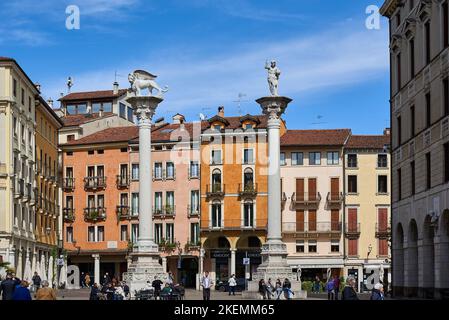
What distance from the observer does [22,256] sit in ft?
245

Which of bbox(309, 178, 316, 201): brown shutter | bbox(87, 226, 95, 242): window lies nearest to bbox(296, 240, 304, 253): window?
bbox(309, 178, 316, 201): brown shutter

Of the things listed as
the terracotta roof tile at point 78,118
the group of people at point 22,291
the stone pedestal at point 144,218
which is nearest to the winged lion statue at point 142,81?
the stone pedestal at point 144,218

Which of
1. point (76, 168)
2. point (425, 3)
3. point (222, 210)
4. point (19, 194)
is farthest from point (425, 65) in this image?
point (76, 168)

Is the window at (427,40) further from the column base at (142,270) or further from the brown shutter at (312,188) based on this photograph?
the brown shutter at (312,188)

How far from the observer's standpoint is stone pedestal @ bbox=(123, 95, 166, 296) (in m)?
50.1

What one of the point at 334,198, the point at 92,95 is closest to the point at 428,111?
the point at 334,198

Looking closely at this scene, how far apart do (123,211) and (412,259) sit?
171 feet

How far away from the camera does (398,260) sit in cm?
5384

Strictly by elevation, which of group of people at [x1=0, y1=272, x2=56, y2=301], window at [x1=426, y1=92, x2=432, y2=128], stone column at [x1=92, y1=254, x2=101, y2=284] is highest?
window at [x1=426, y1=92, x2=432, y2=128]

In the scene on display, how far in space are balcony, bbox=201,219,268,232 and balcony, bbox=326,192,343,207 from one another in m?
7.51

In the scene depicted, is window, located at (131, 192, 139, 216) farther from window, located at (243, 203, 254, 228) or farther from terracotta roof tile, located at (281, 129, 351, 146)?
terracotta roof tile, located at (281, 129, 351, 146)

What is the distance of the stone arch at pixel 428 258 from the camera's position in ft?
151

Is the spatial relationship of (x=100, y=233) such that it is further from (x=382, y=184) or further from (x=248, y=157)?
(x=382, y=184)
